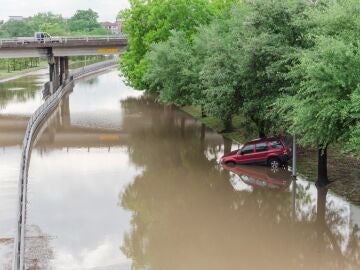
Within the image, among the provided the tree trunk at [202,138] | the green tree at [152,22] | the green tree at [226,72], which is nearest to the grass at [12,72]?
the green tree at [152,22]

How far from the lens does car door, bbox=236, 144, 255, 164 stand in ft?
91.9

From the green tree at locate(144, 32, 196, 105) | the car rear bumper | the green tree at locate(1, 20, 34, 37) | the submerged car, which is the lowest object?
the submerged car

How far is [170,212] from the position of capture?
21.5m

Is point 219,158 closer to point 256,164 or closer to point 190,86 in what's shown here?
point 256,164

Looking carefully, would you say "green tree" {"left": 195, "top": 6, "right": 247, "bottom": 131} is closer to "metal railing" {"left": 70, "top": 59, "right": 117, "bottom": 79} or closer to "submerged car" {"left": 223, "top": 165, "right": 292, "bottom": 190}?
"submerged car" {"left": 223, "top": 165, "right": 292, "bottom": 190}

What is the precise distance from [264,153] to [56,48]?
3804 centimetres

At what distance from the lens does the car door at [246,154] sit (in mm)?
28000

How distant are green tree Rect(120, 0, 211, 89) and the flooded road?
13.5m

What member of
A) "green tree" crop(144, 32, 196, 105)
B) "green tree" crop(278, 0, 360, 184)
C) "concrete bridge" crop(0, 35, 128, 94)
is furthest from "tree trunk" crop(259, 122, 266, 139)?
"concrete bridge" crop(0, 35, 128, 94)

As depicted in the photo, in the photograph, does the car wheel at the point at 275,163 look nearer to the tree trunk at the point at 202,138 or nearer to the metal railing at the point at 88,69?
the tree trunk at the point at 202,138

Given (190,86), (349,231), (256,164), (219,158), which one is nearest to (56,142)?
(190,86)

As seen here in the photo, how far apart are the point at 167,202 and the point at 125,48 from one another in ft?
141

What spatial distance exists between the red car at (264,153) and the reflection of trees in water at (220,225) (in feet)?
4.31

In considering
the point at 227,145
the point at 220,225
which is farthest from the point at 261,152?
the point at 220,225
